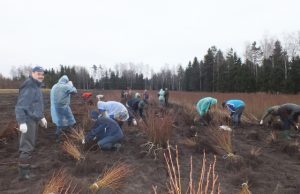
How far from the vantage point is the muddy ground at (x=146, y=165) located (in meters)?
4.57

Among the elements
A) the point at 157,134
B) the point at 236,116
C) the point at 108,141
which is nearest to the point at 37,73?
the point at 108,141

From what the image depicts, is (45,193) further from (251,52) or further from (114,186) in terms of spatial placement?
(251,52)

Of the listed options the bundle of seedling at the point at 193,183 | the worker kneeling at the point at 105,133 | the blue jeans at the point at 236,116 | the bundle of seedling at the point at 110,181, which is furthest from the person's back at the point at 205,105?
the bundle of seedling at the point at 110,181

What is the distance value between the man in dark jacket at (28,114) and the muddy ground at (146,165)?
277 millimetres

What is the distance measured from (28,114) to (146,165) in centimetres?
202

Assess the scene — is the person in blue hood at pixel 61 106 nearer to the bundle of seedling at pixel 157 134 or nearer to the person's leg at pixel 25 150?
the bundle of seedling at pixel 157 134

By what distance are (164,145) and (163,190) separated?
6.82 ft

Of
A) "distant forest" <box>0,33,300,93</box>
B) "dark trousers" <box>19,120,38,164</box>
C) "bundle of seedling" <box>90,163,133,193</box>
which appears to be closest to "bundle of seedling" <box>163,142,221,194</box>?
"bundle of seedling" <box>90,163,133,193</box>

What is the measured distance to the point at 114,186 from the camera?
4.29 m

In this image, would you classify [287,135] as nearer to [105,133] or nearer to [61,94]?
[105,133]

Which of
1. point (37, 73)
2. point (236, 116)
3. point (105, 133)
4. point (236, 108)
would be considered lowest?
point (236, 116)

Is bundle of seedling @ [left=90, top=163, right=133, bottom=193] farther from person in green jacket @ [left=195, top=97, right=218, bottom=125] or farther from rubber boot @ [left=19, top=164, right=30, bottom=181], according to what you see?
person in green jacket @ [left=195, top=97, right=218, bottom=125]

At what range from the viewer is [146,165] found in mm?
5570

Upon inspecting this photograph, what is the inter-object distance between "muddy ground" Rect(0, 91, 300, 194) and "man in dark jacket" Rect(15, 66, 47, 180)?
277mm
